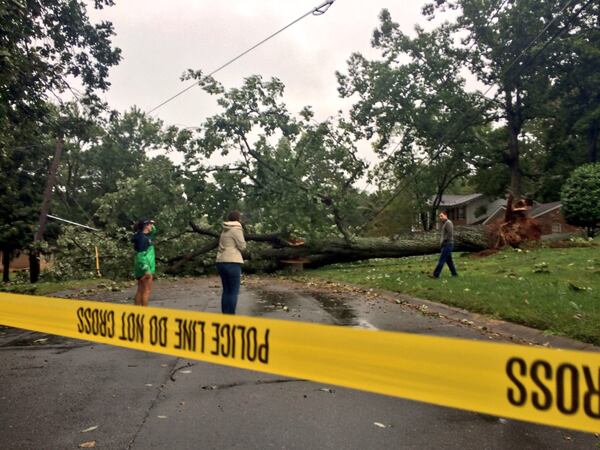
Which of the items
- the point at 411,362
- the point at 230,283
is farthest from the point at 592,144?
the point at 411,362

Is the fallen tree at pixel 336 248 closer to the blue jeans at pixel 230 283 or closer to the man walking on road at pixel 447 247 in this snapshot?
the man walking on road at pixel 447 247

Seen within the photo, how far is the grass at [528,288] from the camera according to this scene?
252 inches

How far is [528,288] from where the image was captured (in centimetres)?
865

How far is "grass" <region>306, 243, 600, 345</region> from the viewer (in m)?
6.39

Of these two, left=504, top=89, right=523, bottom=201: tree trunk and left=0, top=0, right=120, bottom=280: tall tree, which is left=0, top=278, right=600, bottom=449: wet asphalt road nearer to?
left=0, top=0, right=120, bottom=280: tall tree

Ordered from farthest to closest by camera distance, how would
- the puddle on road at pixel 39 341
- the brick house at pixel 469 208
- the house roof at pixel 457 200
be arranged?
the house roof at pixel 457 200
the brick house at pixel 469 208
the puddle on road at pixel 39 341

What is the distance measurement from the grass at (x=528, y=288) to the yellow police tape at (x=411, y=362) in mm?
4119

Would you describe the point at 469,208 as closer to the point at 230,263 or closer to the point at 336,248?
the point at 336,248

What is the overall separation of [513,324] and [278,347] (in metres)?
4.96

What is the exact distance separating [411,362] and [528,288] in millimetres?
7283

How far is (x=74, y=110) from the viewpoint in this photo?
49.1ft

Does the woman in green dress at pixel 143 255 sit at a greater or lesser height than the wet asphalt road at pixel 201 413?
greater

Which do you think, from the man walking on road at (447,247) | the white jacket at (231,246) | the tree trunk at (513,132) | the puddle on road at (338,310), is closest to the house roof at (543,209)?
the tree trunk at (513,132)

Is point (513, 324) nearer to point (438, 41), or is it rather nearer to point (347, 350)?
point (347, 350)
